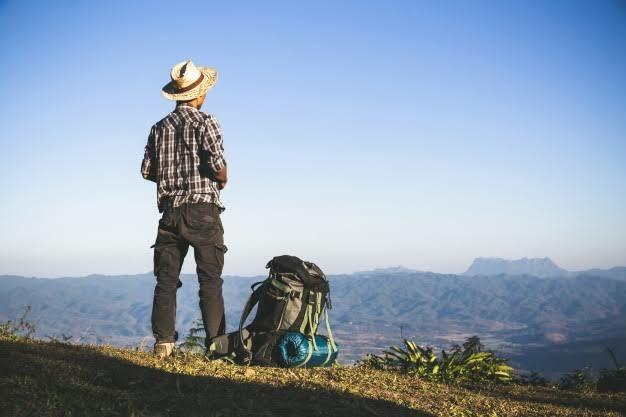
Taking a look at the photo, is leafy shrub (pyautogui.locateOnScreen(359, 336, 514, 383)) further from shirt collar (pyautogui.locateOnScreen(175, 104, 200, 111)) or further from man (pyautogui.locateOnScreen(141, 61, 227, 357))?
shirt collar (pyautogui.locateOnScreen(175, 104, 200, 111))

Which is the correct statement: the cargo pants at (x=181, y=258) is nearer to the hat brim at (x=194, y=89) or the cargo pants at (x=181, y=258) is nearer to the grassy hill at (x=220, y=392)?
A: the grassy hill at (x=220, y=392)

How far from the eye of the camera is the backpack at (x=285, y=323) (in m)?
5.51

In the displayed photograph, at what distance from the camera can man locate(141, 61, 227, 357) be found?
18.6 ft

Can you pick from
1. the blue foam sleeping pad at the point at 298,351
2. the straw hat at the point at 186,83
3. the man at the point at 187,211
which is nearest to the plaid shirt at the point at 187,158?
the man at the point at 187,211

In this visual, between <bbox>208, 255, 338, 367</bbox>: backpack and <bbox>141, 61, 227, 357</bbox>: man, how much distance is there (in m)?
0.38

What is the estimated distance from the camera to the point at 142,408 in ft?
10.4

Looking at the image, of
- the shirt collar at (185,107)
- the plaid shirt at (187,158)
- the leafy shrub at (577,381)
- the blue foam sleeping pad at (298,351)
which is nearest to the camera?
the blue foam sleeping pad at (298,351)

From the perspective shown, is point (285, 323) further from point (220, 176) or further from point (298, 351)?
point (220, 176)

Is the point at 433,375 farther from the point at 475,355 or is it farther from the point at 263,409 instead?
the point at 263,409

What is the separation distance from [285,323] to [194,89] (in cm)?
295

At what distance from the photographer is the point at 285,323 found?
5789 millimetres

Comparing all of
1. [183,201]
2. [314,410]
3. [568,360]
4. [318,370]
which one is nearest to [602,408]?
[318,370]

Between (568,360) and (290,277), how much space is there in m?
173

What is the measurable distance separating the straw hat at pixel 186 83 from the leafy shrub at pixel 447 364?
408 cm
